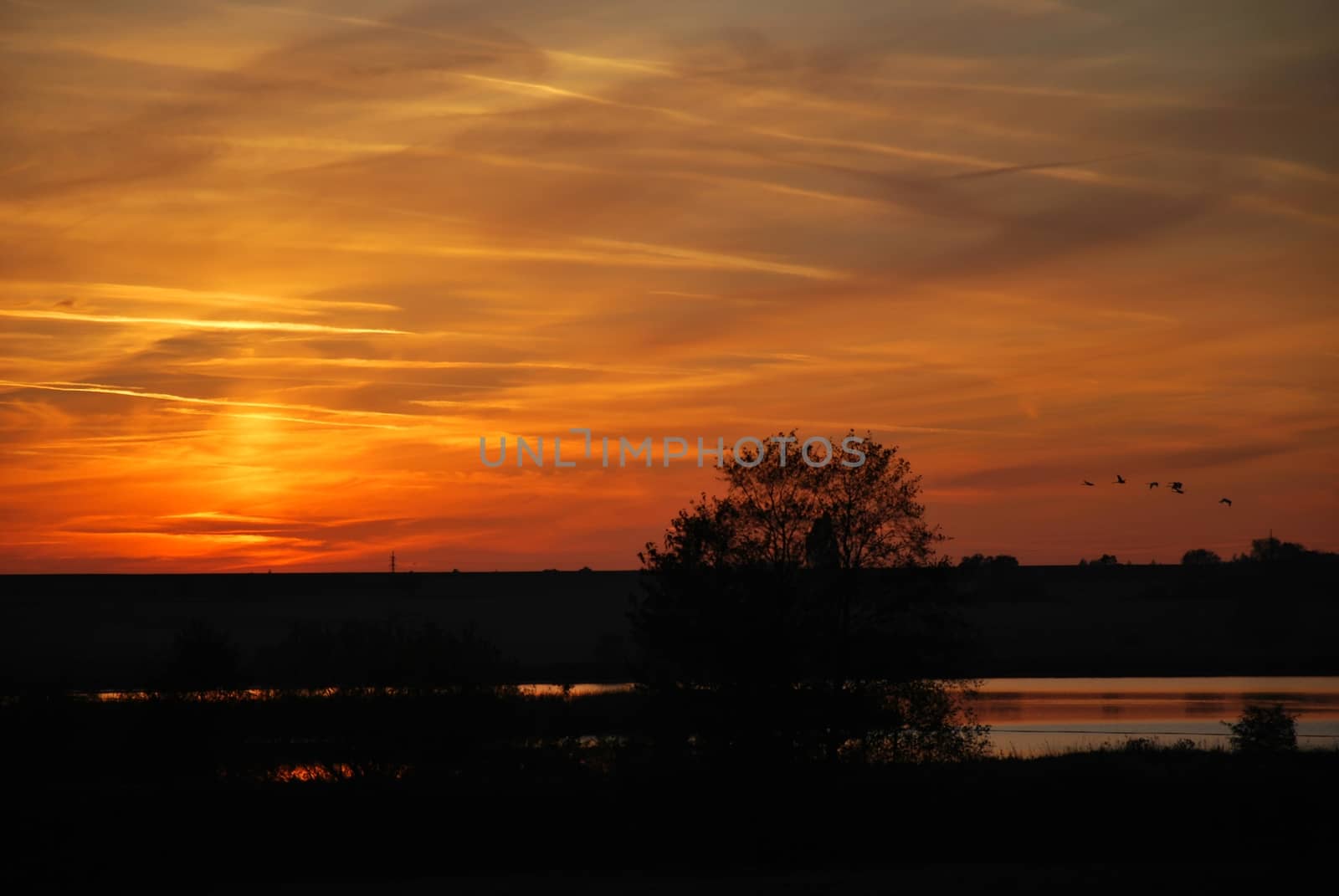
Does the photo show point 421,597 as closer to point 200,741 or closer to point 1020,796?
point 200,741

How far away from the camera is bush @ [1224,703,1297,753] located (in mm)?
51225

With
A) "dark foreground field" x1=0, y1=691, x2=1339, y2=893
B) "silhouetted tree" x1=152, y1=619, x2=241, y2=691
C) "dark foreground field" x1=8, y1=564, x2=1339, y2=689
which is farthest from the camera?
"dark foreground field" x1=8, y1=564, x2=1339, y2=689

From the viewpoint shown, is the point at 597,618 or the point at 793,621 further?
the point at 597,618

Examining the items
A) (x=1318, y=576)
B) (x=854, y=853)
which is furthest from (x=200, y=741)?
(x=1318, y=576)

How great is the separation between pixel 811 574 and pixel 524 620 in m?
128

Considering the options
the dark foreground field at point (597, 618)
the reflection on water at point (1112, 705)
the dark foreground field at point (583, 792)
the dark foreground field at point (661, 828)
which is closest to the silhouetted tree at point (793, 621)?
the dark foreground field at point (583, 792)

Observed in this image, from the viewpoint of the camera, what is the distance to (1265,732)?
5209 cm

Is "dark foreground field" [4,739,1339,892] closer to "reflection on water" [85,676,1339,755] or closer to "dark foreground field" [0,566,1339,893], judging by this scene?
"dark foreground field" [0,566,1339,893]

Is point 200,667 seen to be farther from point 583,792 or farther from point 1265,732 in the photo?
point 1265,732

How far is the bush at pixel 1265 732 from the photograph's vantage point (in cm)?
5122

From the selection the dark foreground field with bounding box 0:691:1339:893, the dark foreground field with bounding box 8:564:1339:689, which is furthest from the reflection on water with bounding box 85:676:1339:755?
the dark foreground field with bounding box 0:691:1339:893

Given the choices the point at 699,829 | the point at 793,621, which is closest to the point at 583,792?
the point at 699,829

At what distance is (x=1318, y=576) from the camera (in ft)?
565

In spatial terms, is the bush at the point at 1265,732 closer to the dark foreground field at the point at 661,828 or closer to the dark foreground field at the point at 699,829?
the dark foreground field at the point at 699,829
